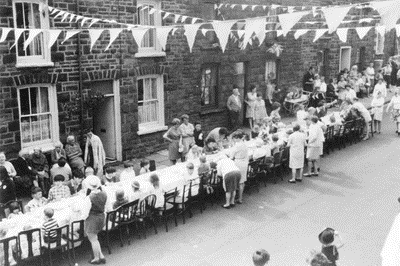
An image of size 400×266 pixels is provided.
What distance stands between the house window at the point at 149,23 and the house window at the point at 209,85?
9.34 feet

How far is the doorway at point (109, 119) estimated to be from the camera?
15.8 meters

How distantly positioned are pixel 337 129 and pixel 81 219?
10.5 metres

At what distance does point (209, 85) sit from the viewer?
19781 mm

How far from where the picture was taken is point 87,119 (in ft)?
49.5

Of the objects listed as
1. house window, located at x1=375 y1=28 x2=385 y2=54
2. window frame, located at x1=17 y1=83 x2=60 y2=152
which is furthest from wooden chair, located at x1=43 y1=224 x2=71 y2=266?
house window, located at x1=375 y1=28 x2=385 y2=54

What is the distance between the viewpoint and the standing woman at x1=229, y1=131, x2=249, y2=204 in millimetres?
12219

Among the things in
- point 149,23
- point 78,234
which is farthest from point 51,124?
point 78,234

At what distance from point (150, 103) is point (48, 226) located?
29.0 ft

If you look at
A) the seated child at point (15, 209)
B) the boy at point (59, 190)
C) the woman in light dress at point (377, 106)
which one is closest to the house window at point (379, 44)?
the woman in light dress at point (377, 106)

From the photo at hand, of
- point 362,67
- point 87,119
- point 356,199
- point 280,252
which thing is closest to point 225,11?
point 87,119

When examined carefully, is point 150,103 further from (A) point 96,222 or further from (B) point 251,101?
(A) point 96,222

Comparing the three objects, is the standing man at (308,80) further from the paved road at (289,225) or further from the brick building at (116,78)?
the paved road at (289,225)

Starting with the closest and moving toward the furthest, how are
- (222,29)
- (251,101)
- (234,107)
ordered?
(222,29) < (234,107) < (251,101)

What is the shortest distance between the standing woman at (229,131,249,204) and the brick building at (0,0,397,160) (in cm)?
515
